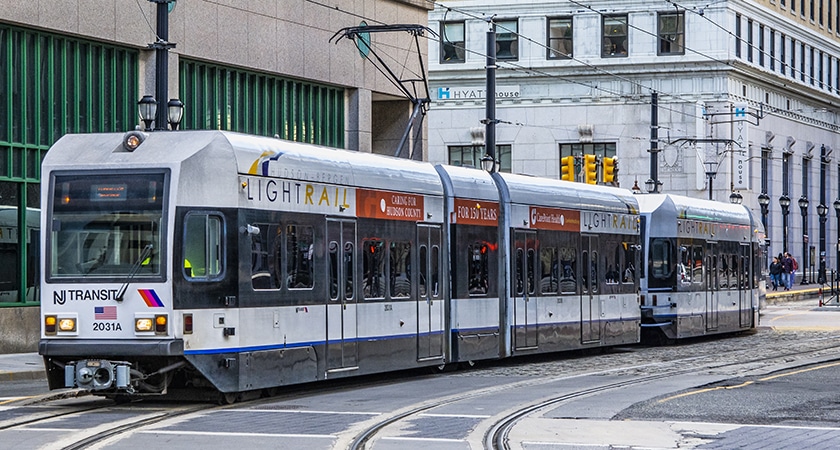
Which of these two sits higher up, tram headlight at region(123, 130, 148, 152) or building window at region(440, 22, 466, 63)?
building window at region(440, 22, 466, 63)

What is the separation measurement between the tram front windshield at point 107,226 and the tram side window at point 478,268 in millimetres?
7448

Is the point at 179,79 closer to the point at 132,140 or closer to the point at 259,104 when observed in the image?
the point at 259,104

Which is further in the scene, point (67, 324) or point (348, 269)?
point (348, 269)

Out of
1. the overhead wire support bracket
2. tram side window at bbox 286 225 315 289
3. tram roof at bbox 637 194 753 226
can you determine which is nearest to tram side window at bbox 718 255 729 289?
tram roof at bbox 637 194 753 226

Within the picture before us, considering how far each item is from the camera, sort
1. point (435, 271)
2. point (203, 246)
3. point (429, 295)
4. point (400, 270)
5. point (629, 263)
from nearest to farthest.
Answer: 1. point (203, 246)
2. point (400, 270)
3. point (429, 295)
4. point (435, 271)
5. point (629, 263)

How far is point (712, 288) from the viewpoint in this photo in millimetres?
33844

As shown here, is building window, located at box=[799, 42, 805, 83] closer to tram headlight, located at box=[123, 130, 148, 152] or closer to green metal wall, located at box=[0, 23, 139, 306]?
green metal wall, located at box=[0, 23, 139, 306]

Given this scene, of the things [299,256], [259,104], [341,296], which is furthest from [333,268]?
[259,104]

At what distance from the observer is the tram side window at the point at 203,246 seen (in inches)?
659

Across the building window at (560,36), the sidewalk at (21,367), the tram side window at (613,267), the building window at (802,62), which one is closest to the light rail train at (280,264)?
the tram side window at (613,267)

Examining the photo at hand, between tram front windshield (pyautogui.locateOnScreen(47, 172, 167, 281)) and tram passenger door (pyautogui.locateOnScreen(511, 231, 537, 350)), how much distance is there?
8934 mm

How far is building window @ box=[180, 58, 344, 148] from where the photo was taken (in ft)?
106

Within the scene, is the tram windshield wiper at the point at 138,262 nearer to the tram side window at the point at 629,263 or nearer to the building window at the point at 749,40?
the tram side window at the point at 629,263

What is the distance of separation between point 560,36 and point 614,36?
2.46 m
